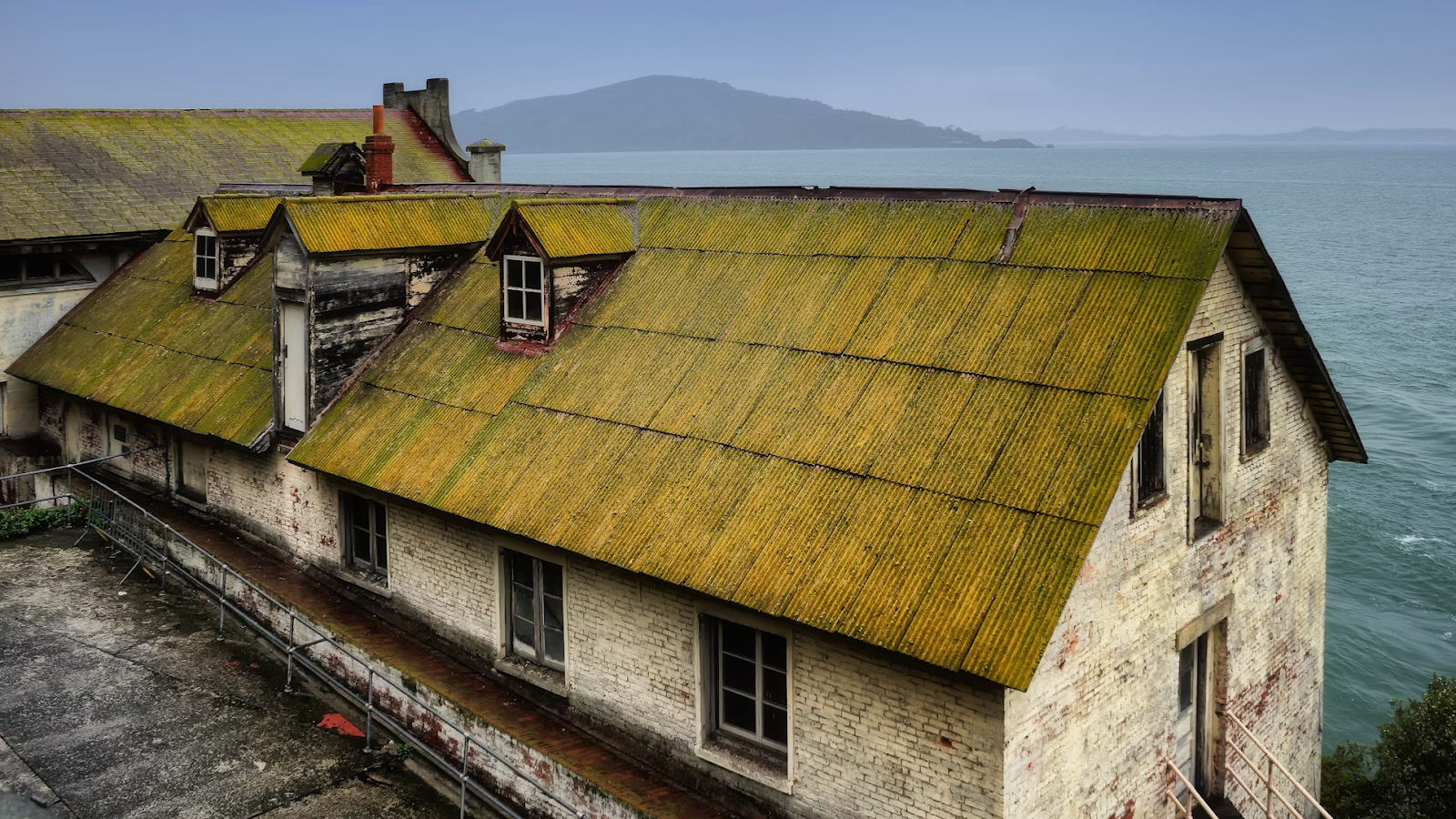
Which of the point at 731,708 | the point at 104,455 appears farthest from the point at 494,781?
the point at 104,455

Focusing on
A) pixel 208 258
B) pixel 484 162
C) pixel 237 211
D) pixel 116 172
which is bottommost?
pixel 208 258

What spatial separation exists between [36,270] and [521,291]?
15.1 m

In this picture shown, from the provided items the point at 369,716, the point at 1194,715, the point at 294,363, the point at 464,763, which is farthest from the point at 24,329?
the point at 1194,715

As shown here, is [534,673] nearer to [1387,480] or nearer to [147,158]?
[147,158]

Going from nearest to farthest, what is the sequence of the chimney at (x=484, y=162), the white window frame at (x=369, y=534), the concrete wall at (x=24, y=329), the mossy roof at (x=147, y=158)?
the white window frame at (x=369, y=534)
the concrete wall at (x=24, y=329)
the mossy roof at (x=147, y=158)
the chimney at (x=484, y=162)

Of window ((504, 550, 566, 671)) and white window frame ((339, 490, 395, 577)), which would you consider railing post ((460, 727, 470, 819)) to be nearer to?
window ((504, 550, 566, 671))

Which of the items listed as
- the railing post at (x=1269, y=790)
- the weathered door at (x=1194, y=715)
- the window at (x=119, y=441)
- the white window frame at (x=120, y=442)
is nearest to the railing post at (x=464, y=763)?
the weathered door at (x=1194, y=715)

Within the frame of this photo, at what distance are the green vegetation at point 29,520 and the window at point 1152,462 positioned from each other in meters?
18.6

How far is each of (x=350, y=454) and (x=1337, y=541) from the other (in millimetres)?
34566

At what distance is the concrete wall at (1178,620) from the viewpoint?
10727 millimetres

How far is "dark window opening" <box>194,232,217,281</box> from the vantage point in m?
22.1

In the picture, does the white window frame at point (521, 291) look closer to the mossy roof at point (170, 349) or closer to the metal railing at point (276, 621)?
the mossy roof at point (170, 349)

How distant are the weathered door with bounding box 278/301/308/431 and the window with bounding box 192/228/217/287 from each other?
18.1 feet

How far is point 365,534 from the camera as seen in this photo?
55.3ft
